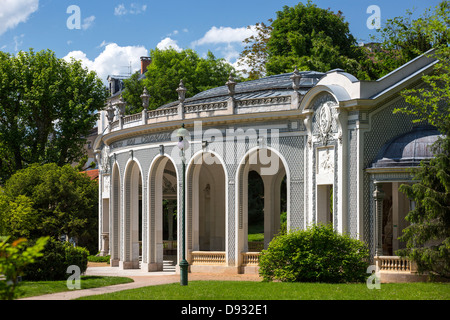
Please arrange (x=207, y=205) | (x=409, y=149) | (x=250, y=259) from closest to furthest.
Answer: (x=409, y=149), (x=250, y=259), (x=207, y=205)

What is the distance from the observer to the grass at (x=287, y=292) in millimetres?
21311

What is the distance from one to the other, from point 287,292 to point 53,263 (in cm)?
1303

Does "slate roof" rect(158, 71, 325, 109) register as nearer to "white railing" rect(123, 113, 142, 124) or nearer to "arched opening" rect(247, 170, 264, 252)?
"white railing" rect(123, 113, 142, 124)

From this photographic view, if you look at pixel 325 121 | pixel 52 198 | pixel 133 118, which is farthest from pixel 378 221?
pixel 52 198

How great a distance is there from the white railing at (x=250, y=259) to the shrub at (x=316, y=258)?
Result: 20.0 feet

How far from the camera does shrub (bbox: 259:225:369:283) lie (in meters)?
26.3

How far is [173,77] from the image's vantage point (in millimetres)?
67750

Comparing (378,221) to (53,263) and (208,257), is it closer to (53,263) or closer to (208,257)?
(208,257)

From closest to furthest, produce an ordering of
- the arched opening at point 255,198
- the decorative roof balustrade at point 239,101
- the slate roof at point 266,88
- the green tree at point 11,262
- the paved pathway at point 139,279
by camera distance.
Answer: the green tree at point 11,262 → the paved pathway at point 139,279 → the decorative roof balustrade at point 239,101 → the slate roof at point 266,88 → the arched opening at point 255,198

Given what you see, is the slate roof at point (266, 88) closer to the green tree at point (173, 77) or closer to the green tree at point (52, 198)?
the green tree at point (52, 198)

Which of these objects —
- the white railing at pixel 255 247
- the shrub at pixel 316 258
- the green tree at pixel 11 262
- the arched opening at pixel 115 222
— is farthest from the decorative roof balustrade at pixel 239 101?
the green tree at pixel 11 262

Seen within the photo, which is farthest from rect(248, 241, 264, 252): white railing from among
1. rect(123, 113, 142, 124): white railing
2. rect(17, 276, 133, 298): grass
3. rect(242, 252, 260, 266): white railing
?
rect(17, 276, 133, 298): grass
